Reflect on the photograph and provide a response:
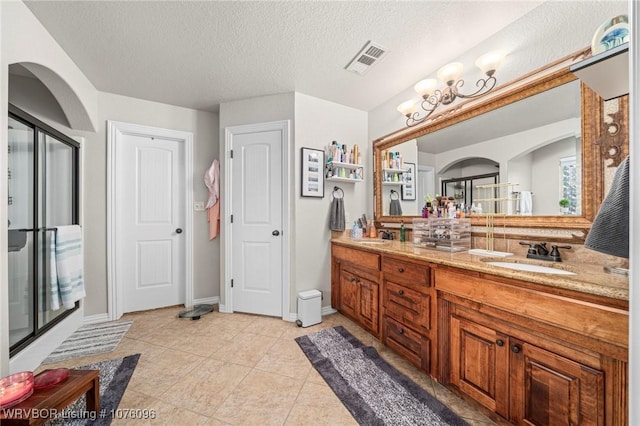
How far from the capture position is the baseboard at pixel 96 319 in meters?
2.49

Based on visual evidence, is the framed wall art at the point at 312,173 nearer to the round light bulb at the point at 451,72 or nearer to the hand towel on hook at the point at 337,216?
the hand towel on hook at the point at 337,216

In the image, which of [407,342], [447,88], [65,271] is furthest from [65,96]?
[407,342]

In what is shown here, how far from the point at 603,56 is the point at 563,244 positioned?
1.04m

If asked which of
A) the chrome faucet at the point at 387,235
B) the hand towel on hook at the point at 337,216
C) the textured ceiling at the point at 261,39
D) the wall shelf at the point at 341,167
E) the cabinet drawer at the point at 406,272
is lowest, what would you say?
the cabinet drawer at the point at 406,272

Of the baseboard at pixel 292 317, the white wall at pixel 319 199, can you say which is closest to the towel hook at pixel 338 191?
the white wall at pixel 319 199

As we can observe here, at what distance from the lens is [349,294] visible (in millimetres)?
2453

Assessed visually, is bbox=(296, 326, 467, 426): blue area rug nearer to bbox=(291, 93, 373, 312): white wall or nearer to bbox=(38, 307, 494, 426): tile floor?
bbox=(38, 307, 494, 426): tile floor

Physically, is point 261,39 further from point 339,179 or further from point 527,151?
point 527,151

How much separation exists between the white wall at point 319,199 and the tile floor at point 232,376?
529 millimetres

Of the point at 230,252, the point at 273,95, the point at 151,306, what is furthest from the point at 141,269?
the point at 273,95

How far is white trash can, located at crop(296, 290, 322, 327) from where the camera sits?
7.93ft

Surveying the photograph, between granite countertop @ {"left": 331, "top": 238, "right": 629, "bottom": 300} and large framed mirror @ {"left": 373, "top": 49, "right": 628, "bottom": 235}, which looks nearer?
granite countertop @ {"left": 331, "top": 238, "right": 629, "bottom": 300}

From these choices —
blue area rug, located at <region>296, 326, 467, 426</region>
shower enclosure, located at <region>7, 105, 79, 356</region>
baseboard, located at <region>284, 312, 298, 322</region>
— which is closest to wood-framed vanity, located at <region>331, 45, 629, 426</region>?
blue area rug, located at <region>296, 326, 467, 426</region>

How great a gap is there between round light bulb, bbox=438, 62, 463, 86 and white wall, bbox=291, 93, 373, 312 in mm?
1179
